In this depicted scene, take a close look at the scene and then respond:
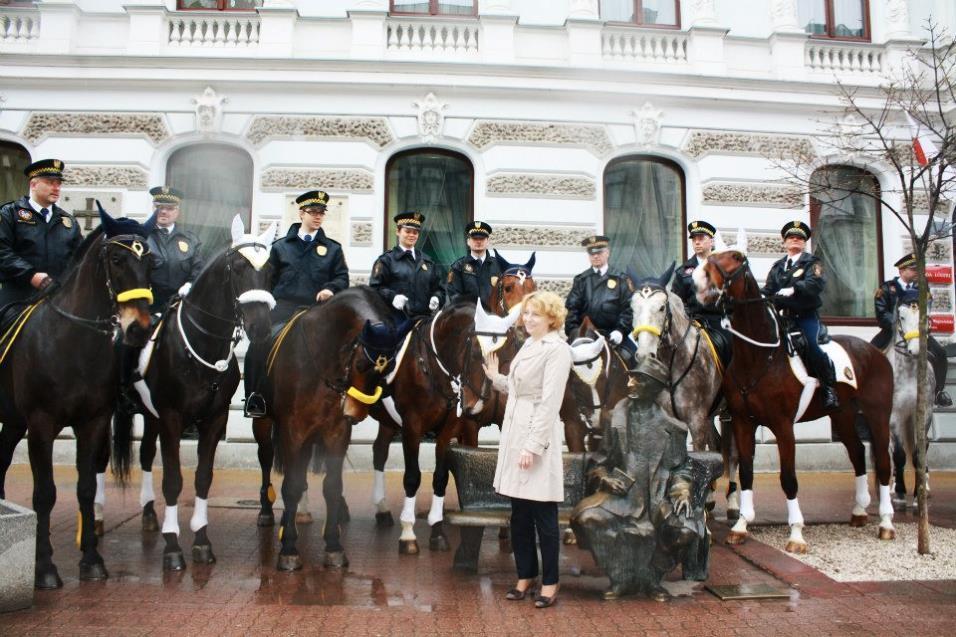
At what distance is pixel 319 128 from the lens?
11.9 metres

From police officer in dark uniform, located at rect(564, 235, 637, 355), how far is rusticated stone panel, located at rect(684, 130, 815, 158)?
4875 mm

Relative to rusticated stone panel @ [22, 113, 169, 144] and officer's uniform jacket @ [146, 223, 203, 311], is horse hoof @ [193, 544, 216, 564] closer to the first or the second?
officer's uniform jacket @ [146, 223, 203, 311]

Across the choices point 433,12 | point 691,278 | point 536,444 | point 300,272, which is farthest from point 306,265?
point 433,12

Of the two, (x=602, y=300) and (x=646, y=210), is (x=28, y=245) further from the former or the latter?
(x=646, y=210)

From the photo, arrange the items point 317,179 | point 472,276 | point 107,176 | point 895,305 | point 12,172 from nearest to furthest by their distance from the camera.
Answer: point 472,276
point 895,305
point 107,176
point 317,179
point 12,172

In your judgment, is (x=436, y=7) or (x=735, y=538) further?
(x=436, y=7)

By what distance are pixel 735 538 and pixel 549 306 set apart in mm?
3680

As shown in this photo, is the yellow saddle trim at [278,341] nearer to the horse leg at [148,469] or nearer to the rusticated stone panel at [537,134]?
the horse leg at [148,469]

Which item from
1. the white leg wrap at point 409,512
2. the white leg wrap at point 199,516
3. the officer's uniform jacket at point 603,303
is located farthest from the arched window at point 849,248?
the white leg wrap at point 199,516

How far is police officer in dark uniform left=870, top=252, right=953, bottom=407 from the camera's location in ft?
32.3

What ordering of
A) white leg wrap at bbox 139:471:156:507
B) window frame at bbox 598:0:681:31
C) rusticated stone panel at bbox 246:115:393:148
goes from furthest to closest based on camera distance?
window frame at bbox 598:0:681:31 → rusticated stone panel at bbox 246:115:393:148 → white leg wrap at bbox 139:471:156:507

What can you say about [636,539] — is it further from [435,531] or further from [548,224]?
[548,224]

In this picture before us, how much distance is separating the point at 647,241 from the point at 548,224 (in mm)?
2108

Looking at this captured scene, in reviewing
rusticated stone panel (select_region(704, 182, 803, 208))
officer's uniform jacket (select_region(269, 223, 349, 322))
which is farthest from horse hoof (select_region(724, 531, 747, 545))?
rusticated stone panel (select_region(704, 182, 803, 208))
